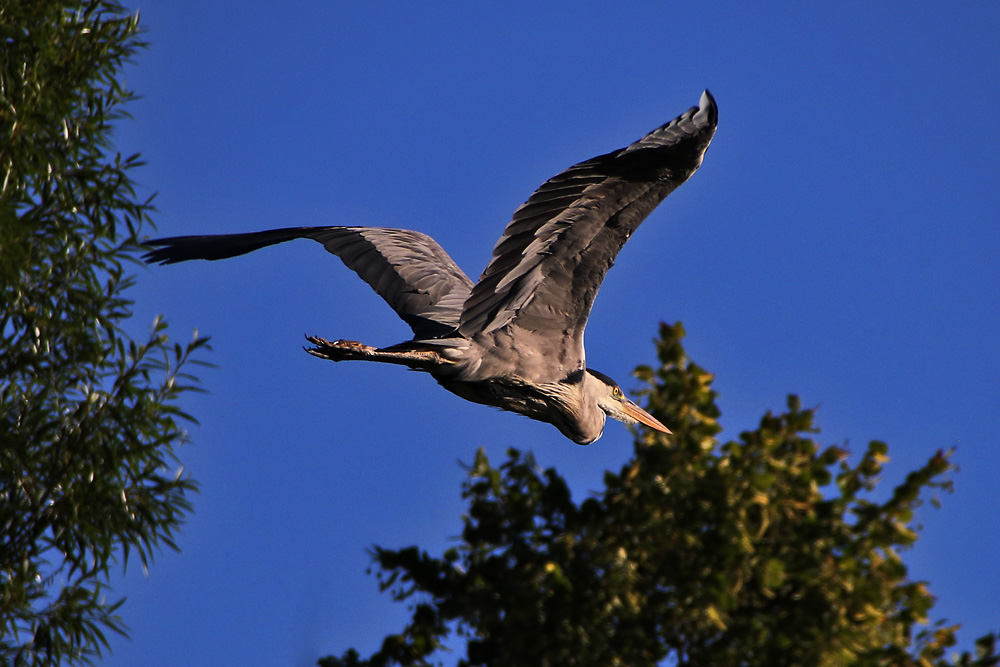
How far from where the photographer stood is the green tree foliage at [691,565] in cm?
331

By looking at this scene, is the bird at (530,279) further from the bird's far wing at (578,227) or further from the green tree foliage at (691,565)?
the green tree foliage at (691,565)

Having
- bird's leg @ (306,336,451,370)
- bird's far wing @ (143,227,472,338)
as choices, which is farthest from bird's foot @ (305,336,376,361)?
bird's far wing @ (143,227,472,338)

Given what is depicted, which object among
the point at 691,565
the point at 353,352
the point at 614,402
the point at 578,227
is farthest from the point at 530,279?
the point at 691,565

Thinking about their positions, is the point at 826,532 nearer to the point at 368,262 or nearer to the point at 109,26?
the point at 368,262

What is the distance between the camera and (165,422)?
25.2ft

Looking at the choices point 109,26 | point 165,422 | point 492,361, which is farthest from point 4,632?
point 109,26

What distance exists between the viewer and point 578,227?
5727 millimetres

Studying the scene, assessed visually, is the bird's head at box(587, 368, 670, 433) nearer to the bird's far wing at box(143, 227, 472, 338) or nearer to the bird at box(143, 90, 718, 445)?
the bird at box(143, 90, 718, 445)

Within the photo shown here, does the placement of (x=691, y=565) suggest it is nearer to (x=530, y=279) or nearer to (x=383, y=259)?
(x=530, y=279)

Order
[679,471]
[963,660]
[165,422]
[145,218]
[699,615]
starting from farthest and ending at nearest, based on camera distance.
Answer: [145,218] < [165,422] < [679,471] < [699,615] < [963,660]

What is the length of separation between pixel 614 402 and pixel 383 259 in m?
2.02

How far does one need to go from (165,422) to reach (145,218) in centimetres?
171

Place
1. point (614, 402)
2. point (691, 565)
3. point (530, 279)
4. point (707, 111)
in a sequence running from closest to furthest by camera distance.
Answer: point (691, 565), point (707, 111), point (530, 279), point (614, 402)

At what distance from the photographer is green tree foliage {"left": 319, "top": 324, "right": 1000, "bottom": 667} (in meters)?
3.31
